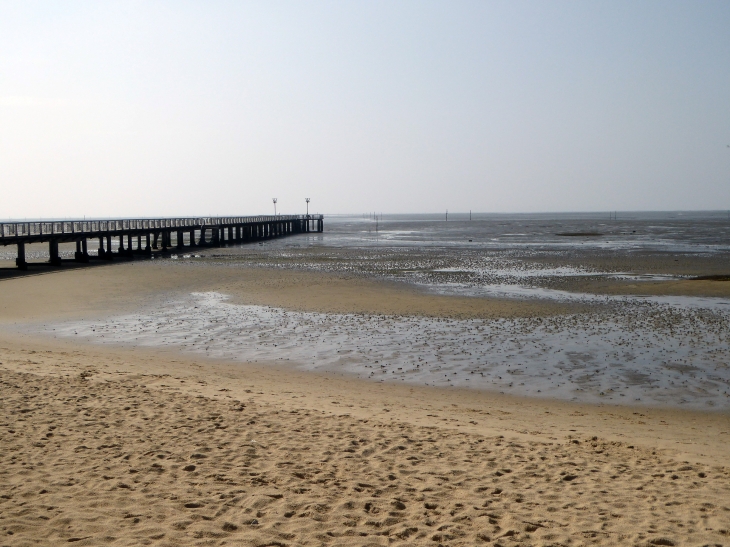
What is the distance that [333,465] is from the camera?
23.7ft

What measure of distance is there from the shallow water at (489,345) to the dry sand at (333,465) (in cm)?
119

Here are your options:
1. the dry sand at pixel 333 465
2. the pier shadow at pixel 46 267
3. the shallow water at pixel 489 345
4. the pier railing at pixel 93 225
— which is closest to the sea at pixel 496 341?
the shallow water at pixel 489 345

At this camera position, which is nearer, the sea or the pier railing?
the sea

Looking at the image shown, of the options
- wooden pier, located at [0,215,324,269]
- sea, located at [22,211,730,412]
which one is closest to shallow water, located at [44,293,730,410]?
sea, located at [22,211,730,412]

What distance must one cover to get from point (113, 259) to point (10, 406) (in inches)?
1508

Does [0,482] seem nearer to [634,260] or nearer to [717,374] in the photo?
[717,374]

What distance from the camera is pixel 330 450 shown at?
7.73m

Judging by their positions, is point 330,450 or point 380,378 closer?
point 330,450

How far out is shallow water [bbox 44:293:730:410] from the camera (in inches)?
487

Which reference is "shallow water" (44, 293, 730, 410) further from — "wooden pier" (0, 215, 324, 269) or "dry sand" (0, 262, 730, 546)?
"wooden pier" (0, 215, 324, 269)

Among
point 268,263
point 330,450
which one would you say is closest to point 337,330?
point 330,450

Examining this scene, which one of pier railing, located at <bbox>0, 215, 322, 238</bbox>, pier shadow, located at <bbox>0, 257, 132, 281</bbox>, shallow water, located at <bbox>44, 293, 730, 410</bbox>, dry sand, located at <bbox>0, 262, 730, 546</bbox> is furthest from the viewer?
pier railing, located at <bbox>0, 215, 322, 238</bbox>

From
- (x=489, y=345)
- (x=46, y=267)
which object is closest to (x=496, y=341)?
(x=489, y=345)

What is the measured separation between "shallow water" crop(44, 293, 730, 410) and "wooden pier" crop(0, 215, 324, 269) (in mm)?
19963
